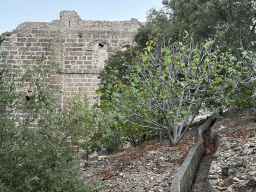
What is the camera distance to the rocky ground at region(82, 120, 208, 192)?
4.31 meters

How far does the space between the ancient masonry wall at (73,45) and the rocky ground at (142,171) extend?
8203mm

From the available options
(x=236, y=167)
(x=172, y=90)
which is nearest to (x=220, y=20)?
(x=172, y=90)

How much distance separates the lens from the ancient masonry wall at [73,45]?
14031 millimetres

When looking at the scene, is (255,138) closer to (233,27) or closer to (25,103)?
(233,27)

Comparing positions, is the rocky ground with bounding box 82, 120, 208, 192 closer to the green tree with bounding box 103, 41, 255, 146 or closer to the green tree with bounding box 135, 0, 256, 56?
the green tree with bounding box 103, 41, 255, 146

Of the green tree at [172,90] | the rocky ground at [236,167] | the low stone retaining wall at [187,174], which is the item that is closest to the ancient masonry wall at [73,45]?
the green tree at [172,90]

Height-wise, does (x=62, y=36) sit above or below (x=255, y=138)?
above

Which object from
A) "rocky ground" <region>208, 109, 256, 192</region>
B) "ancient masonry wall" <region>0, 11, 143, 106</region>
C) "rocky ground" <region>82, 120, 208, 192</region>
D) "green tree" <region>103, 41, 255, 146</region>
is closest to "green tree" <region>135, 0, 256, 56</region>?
"green tree" <region>103, 41, 255, 146</region>

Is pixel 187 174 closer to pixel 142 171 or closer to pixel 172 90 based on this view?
pixel 142 171

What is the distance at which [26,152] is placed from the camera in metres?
2.92

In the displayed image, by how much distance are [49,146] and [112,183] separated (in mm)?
1775

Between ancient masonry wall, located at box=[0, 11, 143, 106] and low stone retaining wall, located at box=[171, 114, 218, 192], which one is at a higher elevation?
ancient masonry wall, located at box=[0, 11, 143, 106]

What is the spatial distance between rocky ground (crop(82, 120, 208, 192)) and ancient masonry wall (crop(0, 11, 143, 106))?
8.20 metres

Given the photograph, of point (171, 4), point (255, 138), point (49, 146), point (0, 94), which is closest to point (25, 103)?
point (0, 94)
